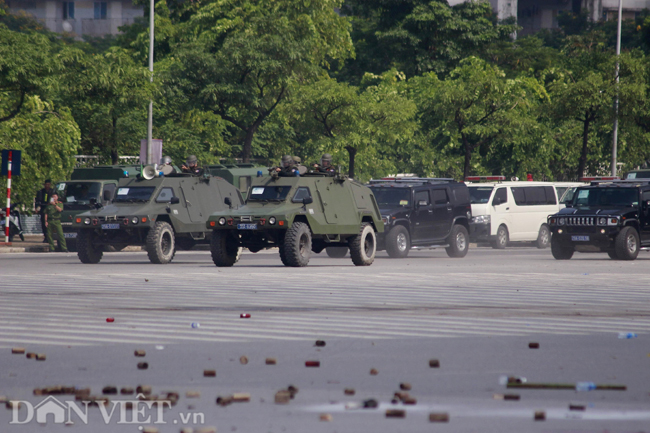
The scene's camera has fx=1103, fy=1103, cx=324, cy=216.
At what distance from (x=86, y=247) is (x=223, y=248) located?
310 centimetres

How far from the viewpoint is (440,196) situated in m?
27.0

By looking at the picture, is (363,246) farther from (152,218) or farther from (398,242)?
(398,242)

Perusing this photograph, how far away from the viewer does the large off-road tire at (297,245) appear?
1986 centimetres

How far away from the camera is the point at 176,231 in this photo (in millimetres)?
22500

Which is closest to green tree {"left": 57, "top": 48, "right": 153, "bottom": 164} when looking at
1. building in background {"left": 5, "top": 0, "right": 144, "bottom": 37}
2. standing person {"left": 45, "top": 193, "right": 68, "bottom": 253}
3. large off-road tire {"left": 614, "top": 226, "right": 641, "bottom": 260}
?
standing person {"left": 45, "top": 193, "right": 68, "bottom": 253}

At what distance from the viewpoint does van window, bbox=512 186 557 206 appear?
104ft

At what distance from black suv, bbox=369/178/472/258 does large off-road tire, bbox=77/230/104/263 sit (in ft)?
22.3

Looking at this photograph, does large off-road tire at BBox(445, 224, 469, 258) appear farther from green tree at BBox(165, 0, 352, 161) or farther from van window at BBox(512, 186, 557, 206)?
green tree at BBox(165, 0, 352, 161)

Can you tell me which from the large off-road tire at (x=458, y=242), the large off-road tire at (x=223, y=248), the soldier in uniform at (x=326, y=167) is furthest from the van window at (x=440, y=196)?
the large off-road tire at (x=223, y=248)

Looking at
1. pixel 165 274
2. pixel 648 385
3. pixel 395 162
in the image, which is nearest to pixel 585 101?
pixel 395 162

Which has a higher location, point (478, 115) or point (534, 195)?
point (478, 115)

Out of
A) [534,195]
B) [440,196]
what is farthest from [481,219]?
[440,196]

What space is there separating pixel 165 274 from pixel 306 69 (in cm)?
2079
